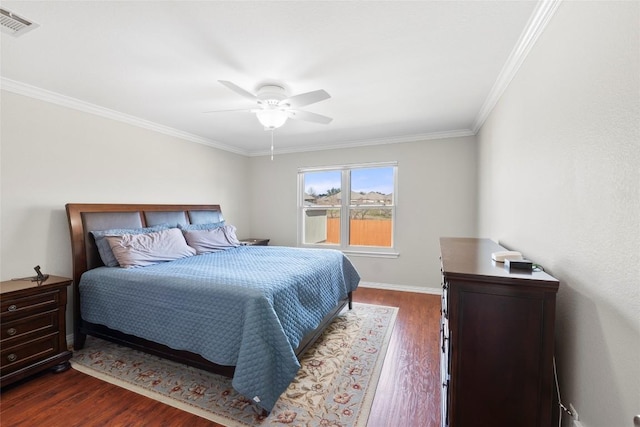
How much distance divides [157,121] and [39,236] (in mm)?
1781

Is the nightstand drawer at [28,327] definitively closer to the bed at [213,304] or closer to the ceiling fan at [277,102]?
the bed at [213,304]

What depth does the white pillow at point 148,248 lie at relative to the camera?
8.54 ft

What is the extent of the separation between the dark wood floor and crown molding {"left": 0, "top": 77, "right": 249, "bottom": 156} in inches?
97.9

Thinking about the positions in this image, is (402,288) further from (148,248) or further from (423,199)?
(148,248)

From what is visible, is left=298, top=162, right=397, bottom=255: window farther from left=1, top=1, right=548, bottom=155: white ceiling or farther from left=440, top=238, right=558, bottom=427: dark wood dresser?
left=440, top=238, right=558, bottom=427: dark wood dresser

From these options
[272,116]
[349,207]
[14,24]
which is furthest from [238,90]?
[349,207]

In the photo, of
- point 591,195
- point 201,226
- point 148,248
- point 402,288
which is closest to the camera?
point 591,195

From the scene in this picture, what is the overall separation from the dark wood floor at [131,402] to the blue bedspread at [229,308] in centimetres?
39

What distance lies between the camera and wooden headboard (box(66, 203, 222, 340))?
8.58ft

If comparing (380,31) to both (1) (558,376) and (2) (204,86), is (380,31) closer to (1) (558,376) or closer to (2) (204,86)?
(2) (204,86)

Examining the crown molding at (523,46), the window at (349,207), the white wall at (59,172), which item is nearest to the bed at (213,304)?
the white wall at (59,172)

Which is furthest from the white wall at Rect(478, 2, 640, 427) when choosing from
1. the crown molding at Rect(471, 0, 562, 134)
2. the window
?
the window

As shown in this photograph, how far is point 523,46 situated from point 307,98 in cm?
151

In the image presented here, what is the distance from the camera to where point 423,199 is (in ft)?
13.6
